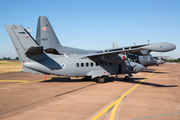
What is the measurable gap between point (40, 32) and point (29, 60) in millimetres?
10576

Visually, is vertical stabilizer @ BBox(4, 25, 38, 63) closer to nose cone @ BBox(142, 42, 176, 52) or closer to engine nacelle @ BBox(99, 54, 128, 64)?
engine nacelle @ BBox(99, 54, 128, 64)

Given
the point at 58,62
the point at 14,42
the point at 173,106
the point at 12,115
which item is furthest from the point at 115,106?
the point at 14,42

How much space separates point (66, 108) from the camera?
8.64 meters

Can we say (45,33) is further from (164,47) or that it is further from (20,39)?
(164,47)

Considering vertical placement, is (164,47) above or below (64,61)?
above

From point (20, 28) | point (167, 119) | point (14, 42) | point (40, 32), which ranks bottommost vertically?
point (167, 119)

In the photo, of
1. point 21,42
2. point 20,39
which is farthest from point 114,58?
point 20,39

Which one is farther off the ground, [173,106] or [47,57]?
[47,57]

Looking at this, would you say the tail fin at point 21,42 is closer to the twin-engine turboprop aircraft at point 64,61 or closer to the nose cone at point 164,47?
the twin-engine turboprop aircraft at point 64,61

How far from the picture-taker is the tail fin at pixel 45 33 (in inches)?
1018

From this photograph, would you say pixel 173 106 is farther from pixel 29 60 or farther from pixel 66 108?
pixel 29 60

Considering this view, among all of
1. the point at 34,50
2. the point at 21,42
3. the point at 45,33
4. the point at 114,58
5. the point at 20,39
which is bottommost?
the point at 114,58

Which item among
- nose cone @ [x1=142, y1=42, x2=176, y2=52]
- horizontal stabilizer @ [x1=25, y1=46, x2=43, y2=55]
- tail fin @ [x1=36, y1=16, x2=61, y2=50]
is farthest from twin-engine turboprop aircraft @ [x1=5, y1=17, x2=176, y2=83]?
tail fin @ [x1=36, y1=16, x2=61, y2=50]

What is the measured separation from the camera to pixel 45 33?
26047mm
